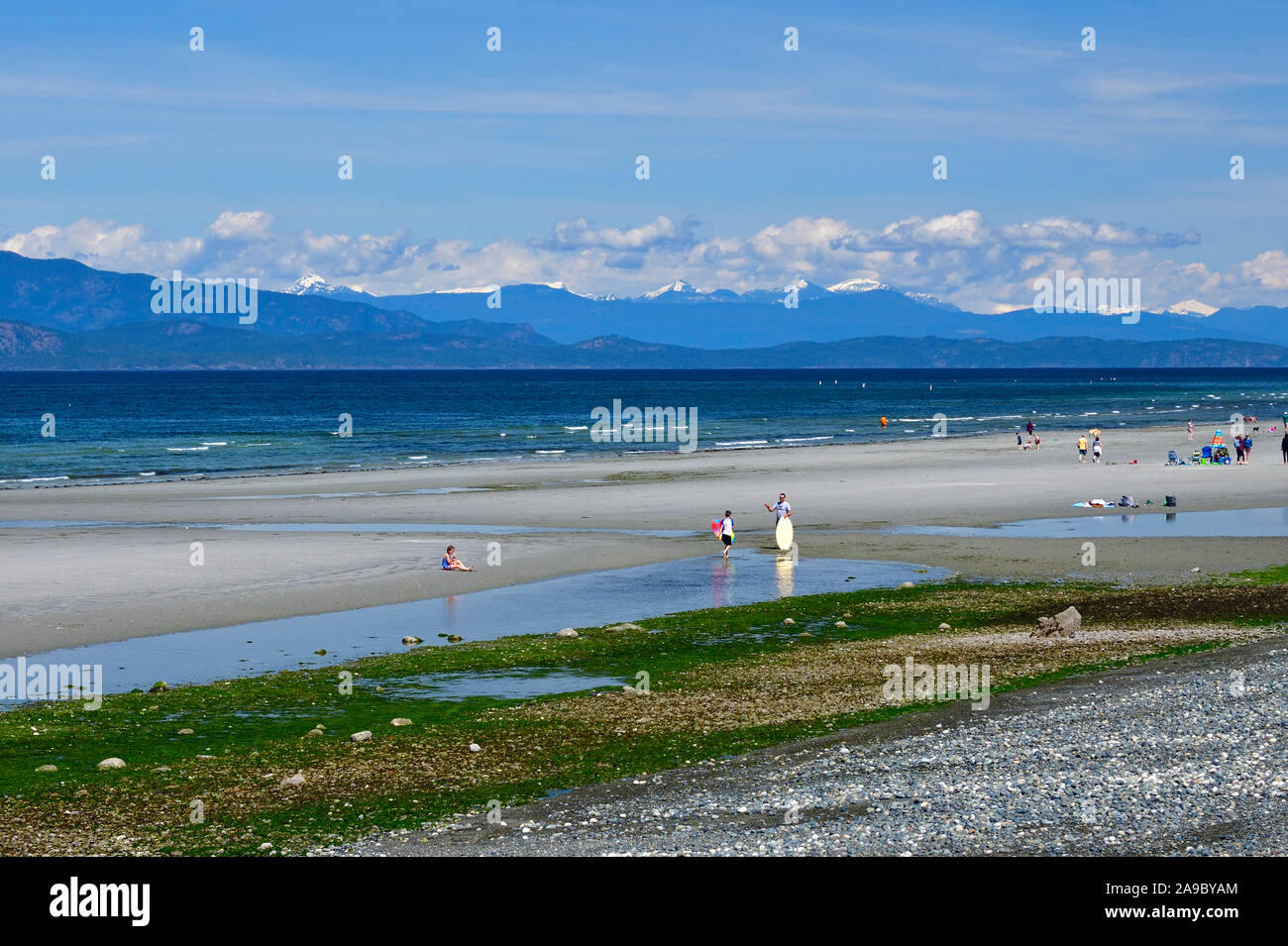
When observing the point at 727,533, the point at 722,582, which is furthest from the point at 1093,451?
the point at 722,582

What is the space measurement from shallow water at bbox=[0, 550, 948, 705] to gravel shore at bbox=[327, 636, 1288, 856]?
1093cm

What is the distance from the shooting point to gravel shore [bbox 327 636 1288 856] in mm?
13344

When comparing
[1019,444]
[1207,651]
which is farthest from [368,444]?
[1207,651]

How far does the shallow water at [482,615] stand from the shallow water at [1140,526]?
849 centimetres

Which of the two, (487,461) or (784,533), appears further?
→ (487,461)

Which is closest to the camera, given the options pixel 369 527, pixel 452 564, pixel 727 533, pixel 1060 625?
pixel 1060 625

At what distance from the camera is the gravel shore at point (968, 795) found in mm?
13344

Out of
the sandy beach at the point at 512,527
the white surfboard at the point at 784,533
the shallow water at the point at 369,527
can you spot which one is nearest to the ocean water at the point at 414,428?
the sandy beach at the point at 512,527

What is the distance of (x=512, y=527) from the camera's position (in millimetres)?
48781

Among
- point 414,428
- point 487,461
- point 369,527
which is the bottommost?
point 369,527

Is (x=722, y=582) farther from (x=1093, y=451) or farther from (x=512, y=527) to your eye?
(x=1093, y=451)

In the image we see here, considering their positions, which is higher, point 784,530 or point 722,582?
point 784,530

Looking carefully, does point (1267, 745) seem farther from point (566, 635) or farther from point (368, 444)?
point (368, 444)

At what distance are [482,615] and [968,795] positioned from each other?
1718cm
